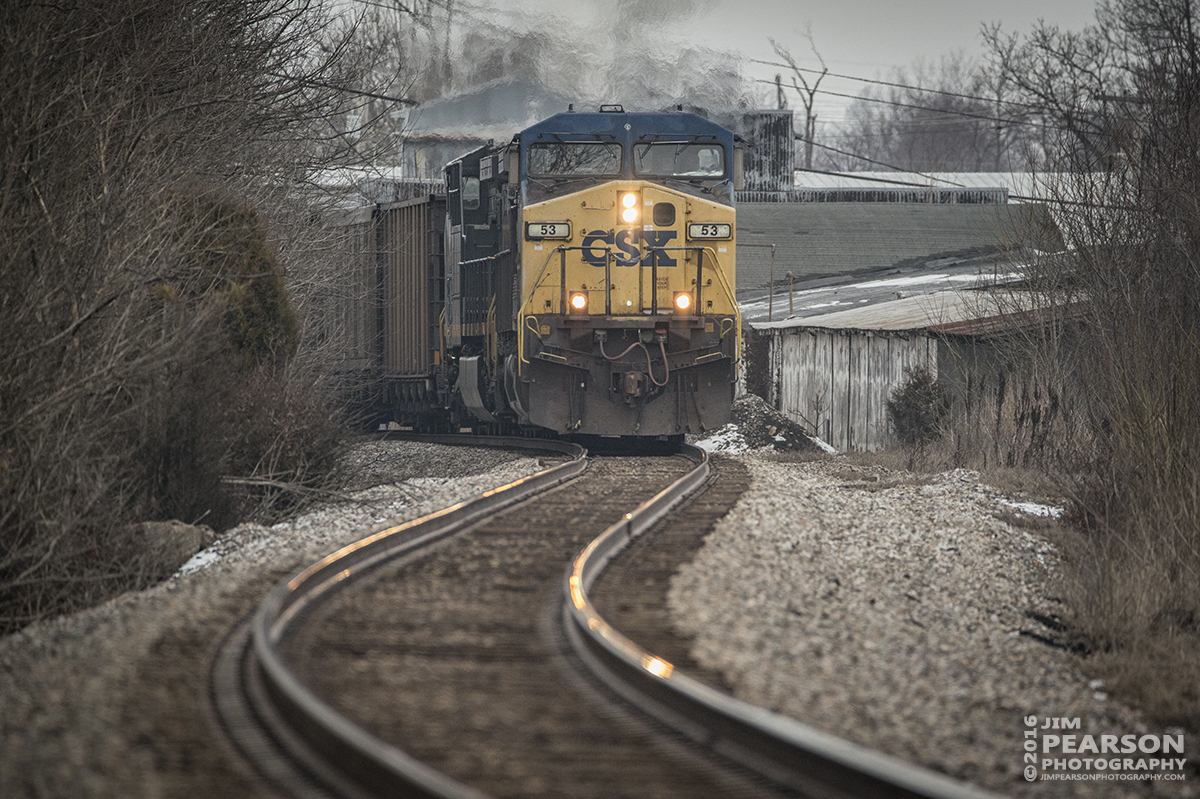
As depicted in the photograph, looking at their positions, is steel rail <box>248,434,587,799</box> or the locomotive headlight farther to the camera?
the locomotive headlight

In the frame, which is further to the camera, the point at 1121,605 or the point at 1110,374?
the point at 1110,374

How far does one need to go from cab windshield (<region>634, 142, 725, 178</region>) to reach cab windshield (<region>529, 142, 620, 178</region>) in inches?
12.6

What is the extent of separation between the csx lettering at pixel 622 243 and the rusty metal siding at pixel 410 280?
4.55 meters

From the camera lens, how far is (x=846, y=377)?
67.1 ft

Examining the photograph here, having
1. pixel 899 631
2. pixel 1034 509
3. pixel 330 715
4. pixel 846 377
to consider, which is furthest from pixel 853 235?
pixel 330 715

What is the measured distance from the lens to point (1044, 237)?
1719cm

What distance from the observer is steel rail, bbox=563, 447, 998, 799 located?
3646 mm

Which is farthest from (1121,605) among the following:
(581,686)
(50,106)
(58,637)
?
(50,106)

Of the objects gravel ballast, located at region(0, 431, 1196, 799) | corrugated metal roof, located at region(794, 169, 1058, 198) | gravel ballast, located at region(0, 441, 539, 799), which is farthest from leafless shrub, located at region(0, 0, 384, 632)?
corrugated metal roof, located at region(794, 169, 1058, 198)

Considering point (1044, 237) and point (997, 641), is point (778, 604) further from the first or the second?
point (1044, 237)

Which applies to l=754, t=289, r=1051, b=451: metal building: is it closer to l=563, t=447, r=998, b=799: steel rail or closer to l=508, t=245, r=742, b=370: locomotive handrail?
l=508, t=245, r=742, b=370: locomotive handrail

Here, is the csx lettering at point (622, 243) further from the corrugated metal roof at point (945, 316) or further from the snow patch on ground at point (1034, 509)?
the corrugated metal roof at point (945, 316)

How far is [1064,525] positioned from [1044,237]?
23.9 feet

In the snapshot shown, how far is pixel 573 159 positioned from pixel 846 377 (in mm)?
7887
